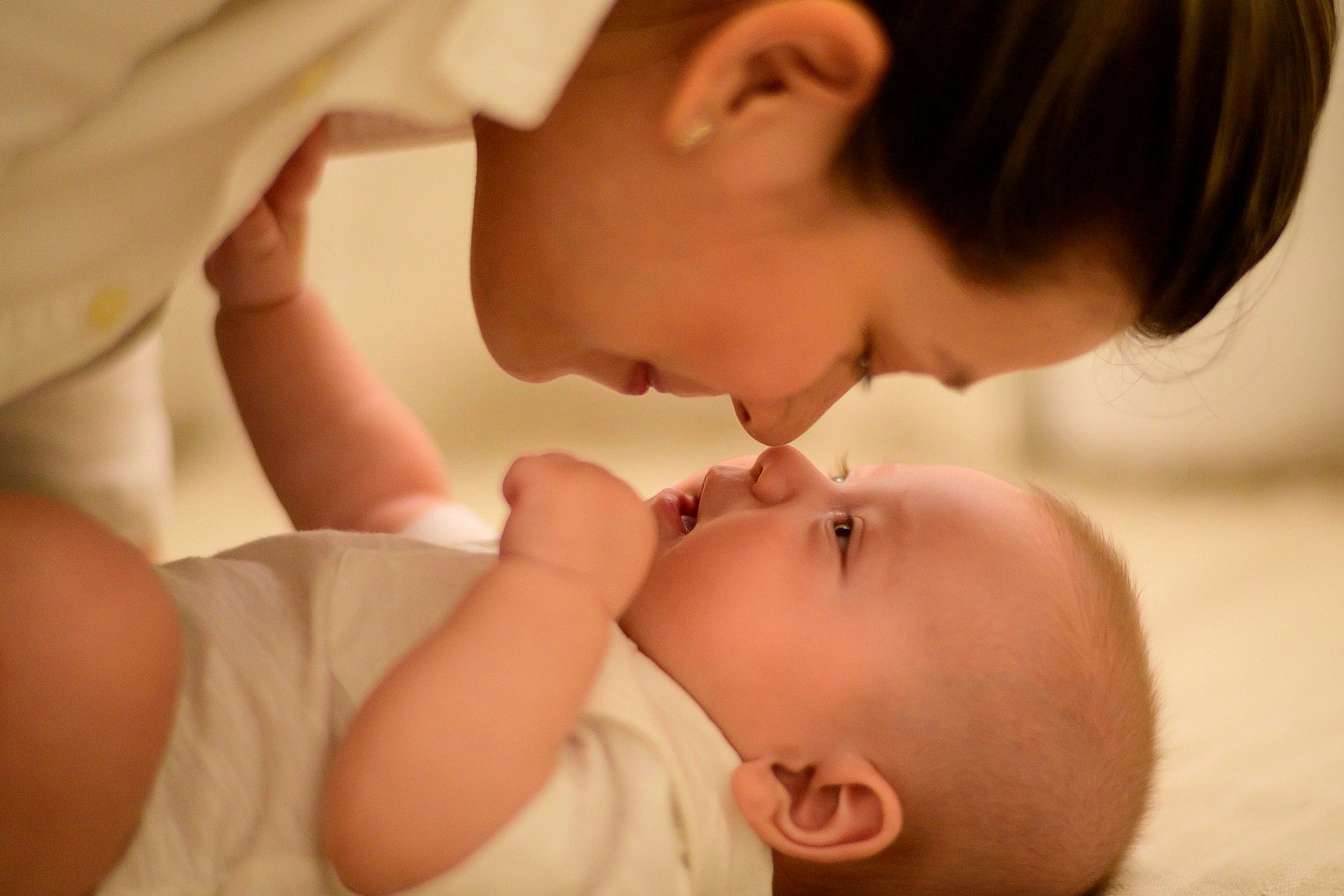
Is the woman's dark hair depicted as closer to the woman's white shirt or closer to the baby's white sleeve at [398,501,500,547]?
the woman's white shirt

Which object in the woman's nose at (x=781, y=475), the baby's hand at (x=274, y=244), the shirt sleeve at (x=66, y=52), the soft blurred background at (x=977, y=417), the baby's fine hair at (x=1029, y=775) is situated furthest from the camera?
the soft blurred background at (x=977, y=417)

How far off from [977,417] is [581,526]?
129cm

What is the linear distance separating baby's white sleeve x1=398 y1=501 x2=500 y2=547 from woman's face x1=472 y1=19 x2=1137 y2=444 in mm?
266

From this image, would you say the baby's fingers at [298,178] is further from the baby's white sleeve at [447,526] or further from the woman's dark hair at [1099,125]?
the woman's dark hair at [1099,125]

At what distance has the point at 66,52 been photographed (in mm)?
567

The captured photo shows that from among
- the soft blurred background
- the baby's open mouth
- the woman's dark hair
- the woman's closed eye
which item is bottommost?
the soft blurred background

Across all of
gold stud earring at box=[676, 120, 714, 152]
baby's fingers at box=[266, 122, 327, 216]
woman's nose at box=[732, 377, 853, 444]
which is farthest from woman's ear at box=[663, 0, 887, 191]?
baby's fingers at box=[266, 122, 327, 216]

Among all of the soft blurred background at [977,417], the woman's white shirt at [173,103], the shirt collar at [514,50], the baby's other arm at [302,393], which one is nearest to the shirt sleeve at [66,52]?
the woman's white shirt at [173,103]

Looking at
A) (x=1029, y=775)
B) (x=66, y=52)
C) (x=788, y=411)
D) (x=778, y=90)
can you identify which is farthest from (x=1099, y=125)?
(x=66, y=52)

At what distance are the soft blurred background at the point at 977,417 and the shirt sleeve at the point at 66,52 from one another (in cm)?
92

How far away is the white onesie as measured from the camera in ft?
2.25

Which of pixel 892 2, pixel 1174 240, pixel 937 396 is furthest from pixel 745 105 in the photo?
pixel 937 396

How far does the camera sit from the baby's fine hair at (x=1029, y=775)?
0.78 metres

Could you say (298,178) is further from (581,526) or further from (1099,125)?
(1099,125)
